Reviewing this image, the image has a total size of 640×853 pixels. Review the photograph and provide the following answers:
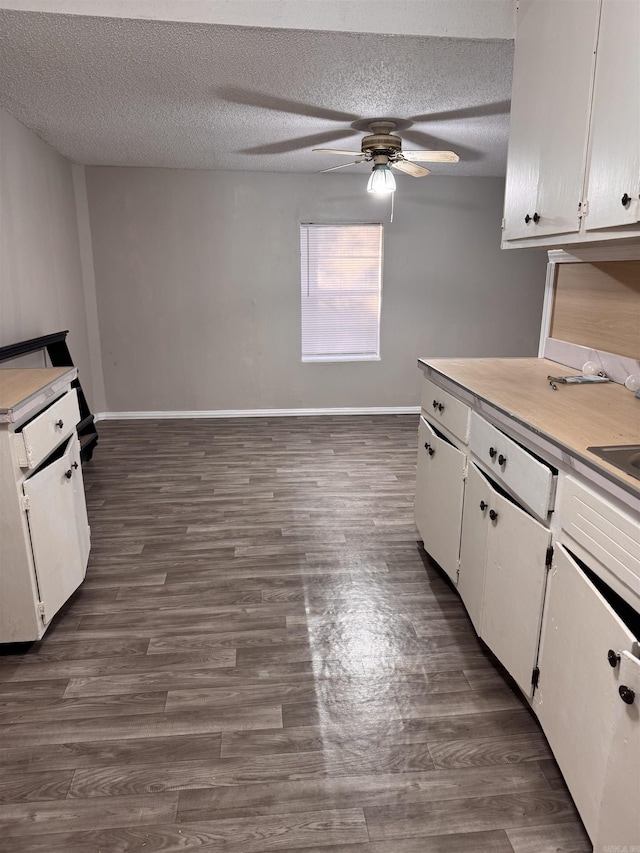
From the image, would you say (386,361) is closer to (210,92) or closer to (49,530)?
(210,92)

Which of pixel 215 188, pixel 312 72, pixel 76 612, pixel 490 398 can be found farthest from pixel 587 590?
pixel 215 188

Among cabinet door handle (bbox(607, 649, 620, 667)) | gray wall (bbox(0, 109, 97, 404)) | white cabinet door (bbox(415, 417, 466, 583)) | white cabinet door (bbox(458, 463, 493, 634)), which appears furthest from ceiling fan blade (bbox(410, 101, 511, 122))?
cabinet door handle (bbox(607, 649, 620, 667))

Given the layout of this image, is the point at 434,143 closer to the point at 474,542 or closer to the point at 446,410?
the point at 446,410

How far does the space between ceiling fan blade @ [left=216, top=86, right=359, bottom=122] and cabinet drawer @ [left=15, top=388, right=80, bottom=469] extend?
176cm

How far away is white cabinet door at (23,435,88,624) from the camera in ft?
6.88

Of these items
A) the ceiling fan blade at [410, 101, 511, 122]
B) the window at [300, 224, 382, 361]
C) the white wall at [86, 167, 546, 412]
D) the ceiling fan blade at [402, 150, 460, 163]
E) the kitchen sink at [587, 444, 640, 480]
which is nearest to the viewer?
the kitchen sink at [587, 444, 640, 480]

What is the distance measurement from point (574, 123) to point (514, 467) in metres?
1.18

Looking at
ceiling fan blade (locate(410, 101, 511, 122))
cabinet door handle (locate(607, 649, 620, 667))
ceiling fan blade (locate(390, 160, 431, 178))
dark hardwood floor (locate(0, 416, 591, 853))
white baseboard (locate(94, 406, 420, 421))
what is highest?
ceiling fan blade (locate(410, 101, 511, 122))

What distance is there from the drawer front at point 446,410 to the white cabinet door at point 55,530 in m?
1.61

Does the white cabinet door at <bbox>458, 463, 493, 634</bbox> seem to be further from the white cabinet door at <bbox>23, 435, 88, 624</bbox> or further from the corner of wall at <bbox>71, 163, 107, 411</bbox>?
the corner of wall at <bbox>71, 163, 107, 411</bbox>

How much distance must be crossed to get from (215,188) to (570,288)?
3.60 m

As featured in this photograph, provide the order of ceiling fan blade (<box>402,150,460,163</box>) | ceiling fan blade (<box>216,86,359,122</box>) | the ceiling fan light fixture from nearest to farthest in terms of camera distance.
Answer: ceiling fan blade (<box>216,86,359,122</box>) < ceiling fan blade (<box>402,150,460,163</box>) < the ceiling fan light fixture

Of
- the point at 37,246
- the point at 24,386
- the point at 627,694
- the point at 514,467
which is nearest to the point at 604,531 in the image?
the point at 627,694

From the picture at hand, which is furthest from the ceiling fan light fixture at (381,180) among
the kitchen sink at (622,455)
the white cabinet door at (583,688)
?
the white cabinet door at (583,688)
